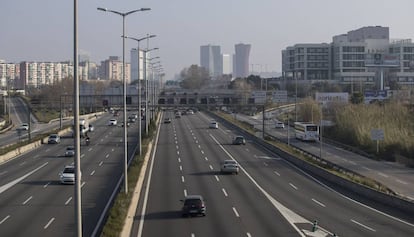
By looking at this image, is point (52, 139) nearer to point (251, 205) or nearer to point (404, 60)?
point (251, 205)

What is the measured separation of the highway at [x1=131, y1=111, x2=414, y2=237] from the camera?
25953 millimetres

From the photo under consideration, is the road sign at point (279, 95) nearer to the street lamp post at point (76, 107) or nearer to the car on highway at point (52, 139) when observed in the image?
the car on highway at point (52, 139)

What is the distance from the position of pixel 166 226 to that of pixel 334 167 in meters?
26.7

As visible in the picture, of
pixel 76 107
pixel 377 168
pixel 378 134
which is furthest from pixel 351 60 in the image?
pixel 76 107

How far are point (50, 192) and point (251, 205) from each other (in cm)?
1212

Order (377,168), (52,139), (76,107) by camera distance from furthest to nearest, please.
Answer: (52,139) < (377,168) < (76,107)

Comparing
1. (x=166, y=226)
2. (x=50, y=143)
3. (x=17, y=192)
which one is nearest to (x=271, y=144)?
(x=50, y=143)

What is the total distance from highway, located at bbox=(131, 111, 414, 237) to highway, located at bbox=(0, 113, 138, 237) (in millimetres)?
2544

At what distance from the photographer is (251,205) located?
3247 centimetres

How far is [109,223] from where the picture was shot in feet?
76.5

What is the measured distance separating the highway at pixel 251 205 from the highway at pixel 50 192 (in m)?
2.54

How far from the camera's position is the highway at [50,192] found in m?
26.1

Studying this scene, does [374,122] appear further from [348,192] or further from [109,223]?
[109,223]

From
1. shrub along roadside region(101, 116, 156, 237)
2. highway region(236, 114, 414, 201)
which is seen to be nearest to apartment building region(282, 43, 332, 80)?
highway region(236, 114, 414, 201)
